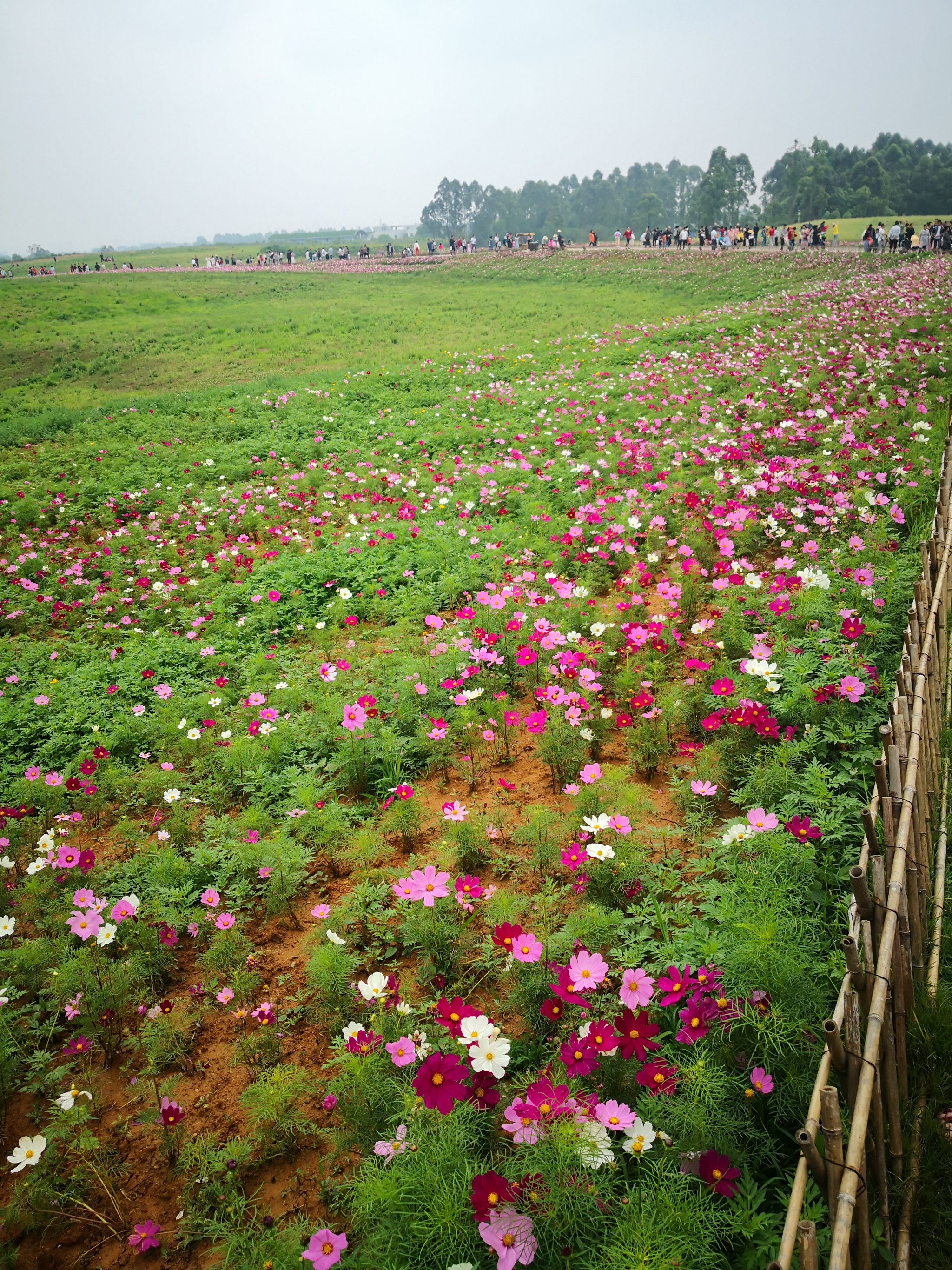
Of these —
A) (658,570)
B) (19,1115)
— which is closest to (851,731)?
(658,570)

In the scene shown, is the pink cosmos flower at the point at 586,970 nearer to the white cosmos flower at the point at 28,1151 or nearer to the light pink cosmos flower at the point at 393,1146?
the light pink cosmos flower at the point at 393,1146

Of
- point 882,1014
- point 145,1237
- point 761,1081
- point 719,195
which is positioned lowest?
point 145,1237

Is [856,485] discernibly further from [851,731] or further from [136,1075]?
[136,1075]

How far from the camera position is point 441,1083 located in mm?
1858

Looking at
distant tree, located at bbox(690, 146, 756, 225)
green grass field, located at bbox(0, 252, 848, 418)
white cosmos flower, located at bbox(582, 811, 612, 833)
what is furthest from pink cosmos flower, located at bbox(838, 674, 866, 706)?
distant tree, located at bbox(690, 146, 756, 225)

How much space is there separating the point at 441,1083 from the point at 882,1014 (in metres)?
1.16

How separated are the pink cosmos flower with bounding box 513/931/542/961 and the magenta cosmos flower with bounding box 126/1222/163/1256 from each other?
4.31 feet

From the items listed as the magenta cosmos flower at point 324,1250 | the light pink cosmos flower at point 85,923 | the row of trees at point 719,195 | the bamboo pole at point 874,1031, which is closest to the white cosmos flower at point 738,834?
the bamboo pole at point 874,1031

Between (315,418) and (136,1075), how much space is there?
10207mm

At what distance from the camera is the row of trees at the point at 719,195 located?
60250 millimetres

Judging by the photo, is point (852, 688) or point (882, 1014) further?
point (852, 688)

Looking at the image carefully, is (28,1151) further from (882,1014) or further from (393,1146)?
(882,1014)

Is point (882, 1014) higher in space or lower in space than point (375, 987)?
higher

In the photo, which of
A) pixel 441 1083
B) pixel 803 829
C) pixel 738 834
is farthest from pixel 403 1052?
pixel 803 829
